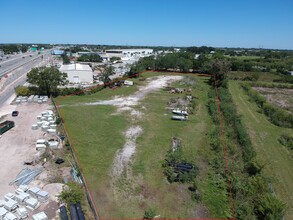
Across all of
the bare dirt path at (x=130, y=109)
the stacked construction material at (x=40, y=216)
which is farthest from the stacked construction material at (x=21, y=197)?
the bare dirt path at (x=130, y=109)

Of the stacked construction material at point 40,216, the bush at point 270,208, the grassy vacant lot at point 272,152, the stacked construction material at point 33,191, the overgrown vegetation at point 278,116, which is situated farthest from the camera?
the overgrown vegetation at point 278,116

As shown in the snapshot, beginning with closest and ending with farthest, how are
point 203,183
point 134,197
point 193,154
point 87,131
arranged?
point 134,197 < point 203,183 < point 193,154 < point 87,131

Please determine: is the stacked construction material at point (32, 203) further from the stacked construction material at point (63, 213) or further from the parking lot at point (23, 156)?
the stacked construction material at point (63, 213)

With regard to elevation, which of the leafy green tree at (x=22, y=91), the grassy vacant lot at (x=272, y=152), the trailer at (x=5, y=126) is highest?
the leafy green tree at (x=22, y=91)

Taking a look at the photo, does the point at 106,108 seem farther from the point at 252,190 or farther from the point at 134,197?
the point at 252,190

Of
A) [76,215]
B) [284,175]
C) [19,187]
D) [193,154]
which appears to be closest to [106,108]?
[193,154]

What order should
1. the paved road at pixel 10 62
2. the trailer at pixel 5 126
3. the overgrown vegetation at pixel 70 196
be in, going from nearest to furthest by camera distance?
1. the overgrown vegetation at pixel 70 196
2. the trailer at pixel 5 126
3. the paved road at pixel 10 62

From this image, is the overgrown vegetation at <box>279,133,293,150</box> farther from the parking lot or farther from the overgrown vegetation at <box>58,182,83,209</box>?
the parking lot
